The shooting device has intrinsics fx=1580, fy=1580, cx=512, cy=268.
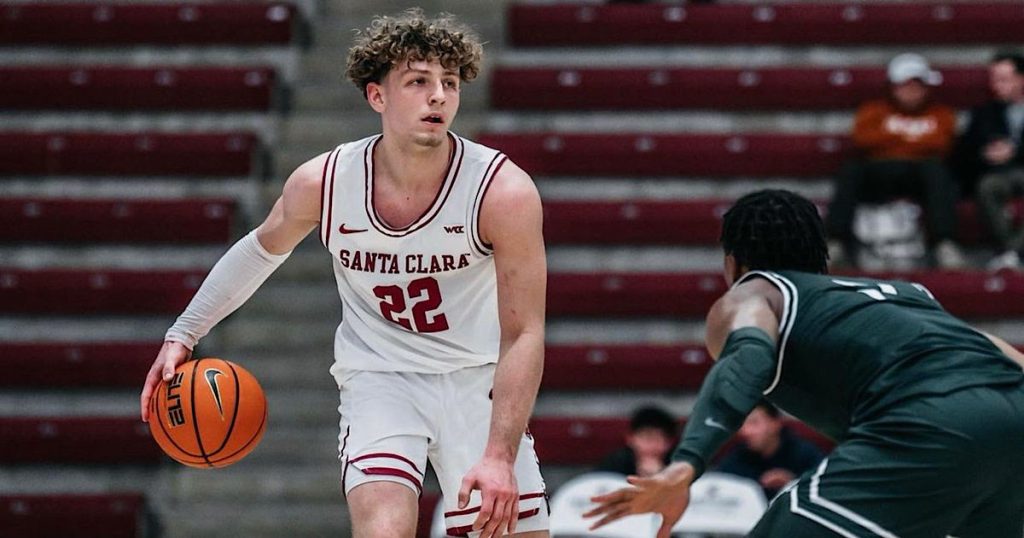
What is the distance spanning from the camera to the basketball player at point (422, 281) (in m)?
4.50

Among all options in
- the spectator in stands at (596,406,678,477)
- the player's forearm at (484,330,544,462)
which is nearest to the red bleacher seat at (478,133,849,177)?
the spectator in stands at (596,406,678,477)

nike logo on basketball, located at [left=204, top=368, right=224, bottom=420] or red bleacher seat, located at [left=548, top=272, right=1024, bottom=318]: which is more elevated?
nike logo on basketball, located at [left=204, top=368, right=224, bottom=420]

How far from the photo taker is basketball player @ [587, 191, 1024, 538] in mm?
3605

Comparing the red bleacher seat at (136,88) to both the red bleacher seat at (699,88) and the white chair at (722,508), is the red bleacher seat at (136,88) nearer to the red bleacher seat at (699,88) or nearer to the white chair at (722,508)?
the red bleacher seat at (699,88)

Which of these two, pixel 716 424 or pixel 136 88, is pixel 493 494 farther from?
pixel 136 88

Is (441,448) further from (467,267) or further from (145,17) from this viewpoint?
(145,17)

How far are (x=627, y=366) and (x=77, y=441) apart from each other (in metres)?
3.34

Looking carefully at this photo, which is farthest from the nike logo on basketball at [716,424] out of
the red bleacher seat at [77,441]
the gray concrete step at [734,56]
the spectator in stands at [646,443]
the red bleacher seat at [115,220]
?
the gray concrete step at [734,56]

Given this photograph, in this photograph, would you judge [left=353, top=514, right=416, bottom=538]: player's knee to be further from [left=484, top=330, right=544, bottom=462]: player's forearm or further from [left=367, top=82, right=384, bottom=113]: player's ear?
[left=367, top=82, right=384, bottom=113]: player's ear

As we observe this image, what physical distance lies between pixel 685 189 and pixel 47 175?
450cm

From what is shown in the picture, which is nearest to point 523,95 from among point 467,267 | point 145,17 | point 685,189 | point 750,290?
point 685,189

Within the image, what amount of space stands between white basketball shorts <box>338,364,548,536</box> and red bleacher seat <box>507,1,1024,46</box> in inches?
280

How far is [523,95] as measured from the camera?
11156 mm

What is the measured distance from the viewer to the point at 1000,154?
973 centimetres
